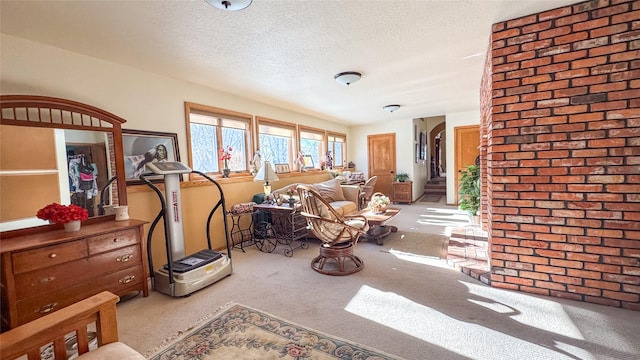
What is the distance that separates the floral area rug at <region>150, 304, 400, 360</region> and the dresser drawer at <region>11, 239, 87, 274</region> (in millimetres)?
1092

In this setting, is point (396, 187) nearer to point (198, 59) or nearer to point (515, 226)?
point (515, 226)

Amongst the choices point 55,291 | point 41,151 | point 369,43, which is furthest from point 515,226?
point 41,151

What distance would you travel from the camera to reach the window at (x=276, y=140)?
16.1 feet

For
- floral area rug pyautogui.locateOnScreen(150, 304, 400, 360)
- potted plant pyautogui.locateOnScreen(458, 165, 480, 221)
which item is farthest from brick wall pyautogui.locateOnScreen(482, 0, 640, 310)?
potted plant pyautogui.locateOnScreen(458, 165, 480, 221)

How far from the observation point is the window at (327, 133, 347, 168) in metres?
7.37

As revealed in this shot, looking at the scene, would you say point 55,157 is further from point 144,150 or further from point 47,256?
point 47,256

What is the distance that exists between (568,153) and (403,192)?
517cm

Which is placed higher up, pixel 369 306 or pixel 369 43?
pixel 369 43

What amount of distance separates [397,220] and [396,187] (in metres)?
2.14

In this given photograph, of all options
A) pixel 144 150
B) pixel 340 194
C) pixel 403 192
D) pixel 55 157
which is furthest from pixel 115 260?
pixel 403 192

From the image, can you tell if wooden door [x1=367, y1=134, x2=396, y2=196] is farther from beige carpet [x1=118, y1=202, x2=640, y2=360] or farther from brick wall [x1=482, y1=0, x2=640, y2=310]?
brick wall [x1=482, y1=0, x2=640, y2=310]

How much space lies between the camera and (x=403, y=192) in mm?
7277

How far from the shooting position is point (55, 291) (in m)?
2.00

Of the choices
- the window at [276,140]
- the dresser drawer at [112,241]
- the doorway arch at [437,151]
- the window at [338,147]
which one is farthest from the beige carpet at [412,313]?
the doorway arch at [437,151]
